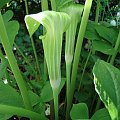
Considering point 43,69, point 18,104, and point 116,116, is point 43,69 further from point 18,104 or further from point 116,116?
point 116,116

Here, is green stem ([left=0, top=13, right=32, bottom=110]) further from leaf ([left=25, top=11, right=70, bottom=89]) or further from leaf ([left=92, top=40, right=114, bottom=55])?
leaf ([left=92, top=40, right=114, bottom=55])

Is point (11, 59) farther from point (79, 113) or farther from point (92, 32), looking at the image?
point (92, 32)

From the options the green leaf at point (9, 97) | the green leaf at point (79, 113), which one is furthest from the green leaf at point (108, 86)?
the green leaf at point (9, 97)

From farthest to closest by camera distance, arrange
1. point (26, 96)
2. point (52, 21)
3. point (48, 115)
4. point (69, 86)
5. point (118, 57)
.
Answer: point (118, 57)
point (48, 115)
point (69, 86)
point (26, 96)
point (52, 21)

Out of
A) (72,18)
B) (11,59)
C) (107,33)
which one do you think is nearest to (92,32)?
(107,33)

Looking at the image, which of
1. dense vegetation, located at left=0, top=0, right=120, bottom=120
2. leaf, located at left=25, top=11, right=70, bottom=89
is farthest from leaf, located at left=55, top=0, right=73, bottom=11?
leaf, located at left=25, top=11, right=70, bottom=89

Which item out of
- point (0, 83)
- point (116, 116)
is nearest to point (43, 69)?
point (0, 83)
